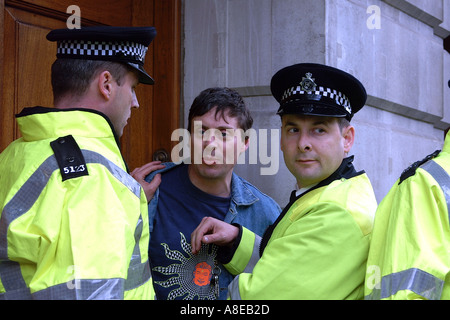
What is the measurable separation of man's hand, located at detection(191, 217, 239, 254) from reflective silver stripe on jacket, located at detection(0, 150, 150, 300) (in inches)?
22.4

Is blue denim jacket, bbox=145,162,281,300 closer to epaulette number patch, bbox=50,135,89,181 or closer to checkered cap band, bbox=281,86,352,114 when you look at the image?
checkered cap band, bbox=281,86,352,114

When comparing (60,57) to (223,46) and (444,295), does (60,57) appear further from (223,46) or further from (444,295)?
(223,46)

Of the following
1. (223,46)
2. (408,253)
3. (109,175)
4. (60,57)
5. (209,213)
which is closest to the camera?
(408,253)


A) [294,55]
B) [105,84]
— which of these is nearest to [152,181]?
[105,84]

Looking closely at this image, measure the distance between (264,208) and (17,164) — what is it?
133cm

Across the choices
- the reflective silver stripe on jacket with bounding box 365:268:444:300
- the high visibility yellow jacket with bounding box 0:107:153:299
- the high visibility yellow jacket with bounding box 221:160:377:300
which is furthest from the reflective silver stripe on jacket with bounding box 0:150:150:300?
the reflective silver stripe on jacket with bounding box 365:268:444:300

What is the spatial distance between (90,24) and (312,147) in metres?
1.67

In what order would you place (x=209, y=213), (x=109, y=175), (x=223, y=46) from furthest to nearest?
(x=223, y=46)
(x=209, y=213)
(x=109, y=175)

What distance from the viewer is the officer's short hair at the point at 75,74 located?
79.5 inches

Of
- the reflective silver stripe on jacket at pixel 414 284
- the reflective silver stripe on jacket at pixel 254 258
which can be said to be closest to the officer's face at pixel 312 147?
the reflective silver stripe on jacket at pixel 254 258

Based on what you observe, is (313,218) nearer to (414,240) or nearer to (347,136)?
(414,240)

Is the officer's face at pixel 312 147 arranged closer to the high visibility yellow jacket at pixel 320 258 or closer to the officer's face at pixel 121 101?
the high visibility yellow jacket at pixel 320 258

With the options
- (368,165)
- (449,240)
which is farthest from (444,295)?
(368,165)

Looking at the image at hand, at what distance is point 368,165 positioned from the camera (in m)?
3.95
